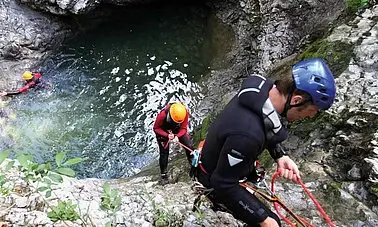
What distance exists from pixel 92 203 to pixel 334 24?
585 centimetres

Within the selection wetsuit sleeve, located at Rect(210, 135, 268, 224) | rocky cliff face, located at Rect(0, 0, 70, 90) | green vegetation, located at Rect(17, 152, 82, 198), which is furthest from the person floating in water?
wetsuit sleeve, located at Rect(210, 135, 268, 224)

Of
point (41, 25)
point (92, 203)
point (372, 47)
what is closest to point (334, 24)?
point (372, 47)

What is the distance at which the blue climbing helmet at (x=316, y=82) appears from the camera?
3.12 meters

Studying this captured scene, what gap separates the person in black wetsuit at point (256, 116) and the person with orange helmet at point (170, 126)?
11.8 ft

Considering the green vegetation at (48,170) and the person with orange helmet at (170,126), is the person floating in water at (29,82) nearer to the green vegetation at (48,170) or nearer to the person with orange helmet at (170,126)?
the person with orange helmet at (170,126)

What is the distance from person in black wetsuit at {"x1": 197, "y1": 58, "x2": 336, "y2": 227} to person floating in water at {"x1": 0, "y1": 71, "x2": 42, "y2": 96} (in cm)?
917

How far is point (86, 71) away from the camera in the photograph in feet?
40.5

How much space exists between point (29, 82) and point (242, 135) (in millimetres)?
9807

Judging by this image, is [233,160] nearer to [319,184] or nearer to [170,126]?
[319,184]

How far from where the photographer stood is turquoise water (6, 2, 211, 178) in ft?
33.0

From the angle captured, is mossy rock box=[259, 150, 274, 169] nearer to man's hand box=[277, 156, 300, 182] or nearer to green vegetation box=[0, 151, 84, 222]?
man's hand box=[277, 156, 300, 182]

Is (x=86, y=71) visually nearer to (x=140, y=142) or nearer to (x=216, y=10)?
(x=140, y=142)

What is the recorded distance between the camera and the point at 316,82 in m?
3.13

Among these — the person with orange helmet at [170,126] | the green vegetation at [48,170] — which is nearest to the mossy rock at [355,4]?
the person with orange helmet at [170,126]
